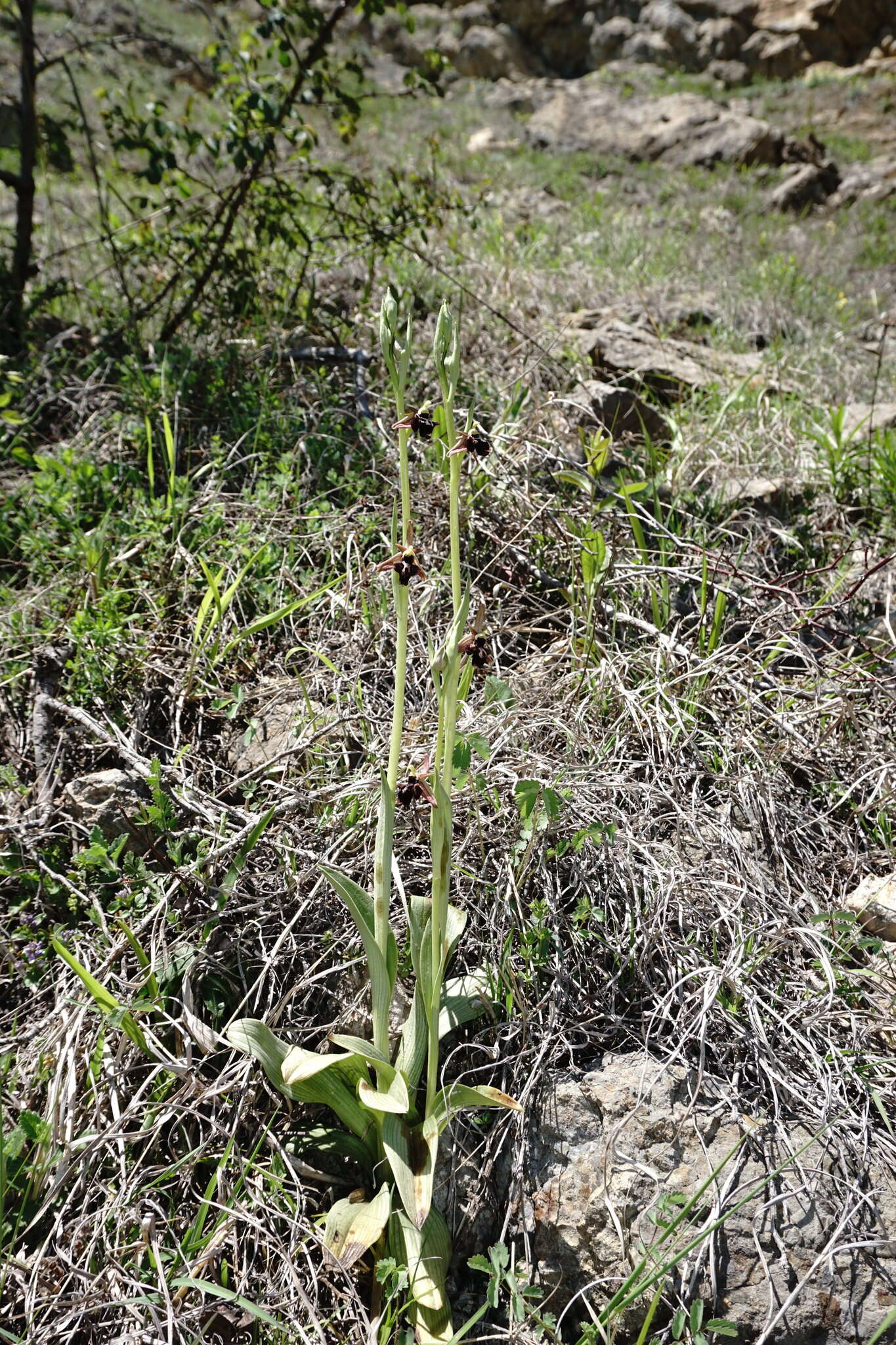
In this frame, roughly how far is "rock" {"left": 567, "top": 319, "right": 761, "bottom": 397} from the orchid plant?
227 cm

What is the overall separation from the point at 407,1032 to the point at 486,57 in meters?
21.3

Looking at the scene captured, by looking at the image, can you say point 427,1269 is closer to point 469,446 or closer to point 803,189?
point 469,446

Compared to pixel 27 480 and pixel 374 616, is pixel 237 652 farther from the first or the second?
pixel 27 480

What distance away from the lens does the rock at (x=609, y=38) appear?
61.7 feet

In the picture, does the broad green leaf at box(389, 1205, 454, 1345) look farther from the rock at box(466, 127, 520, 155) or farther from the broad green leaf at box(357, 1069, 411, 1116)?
the rock at box(466, 127, 520, 155)

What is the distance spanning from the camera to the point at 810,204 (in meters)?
8.04

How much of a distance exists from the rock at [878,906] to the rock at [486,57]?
20.3 meters

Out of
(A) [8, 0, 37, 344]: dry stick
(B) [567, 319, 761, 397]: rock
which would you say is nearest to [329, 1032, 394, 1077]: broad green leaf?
(B) [567, 319, 761, 397]: rock

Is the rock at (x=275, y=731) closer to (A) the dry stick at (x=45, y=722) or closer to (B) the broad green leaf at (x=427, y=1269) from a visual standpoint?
(A) the dry stick at (x=45, y=722)

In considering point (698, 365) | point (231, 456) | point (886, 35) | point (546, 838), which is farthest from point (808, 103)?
point (546, 838)

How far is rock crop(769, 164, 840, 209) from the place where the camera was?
816 cm

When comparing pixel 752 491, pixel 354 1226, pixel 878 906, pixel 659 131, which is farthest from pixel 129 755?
pixel 659 131

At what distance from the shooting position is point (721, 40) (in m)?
18.3

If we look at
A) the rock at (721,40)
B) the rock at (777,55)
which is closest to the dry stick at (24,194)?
the rock at (777,55)
